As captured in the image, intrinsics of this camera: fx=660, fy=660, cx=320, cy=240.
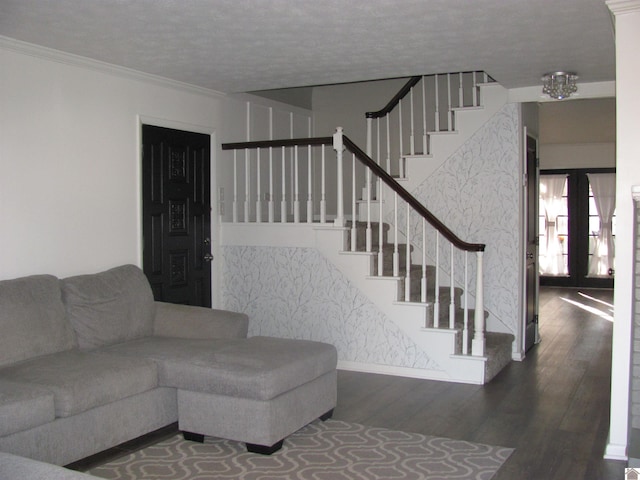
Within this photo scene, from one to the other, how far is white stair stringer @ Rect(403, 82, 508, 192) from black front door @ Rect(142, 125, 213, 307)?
72.3 inches

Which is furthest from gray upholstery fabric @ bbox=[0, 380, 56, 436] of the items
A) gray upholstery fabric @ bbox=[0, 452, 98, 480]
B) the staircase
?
the staircase

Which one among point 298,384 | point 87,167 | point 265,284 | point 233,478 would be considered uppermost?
point 87,167

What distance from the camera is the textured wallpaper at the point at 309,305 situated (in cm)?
516

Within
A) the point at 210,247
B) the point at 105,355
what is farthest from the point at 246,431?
the point at 210,247

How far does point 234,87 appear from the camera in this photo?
18.2 feet

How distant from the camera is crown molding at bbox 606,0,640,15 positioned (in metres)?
3.17

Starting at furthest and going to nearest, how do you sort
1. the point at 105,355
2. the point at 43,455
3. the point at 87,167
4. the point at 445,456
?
the point at 87,167, the point at 105,355, the point at 445,456, the point at 43,455

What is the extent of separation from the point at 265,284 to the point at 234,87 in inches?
66.6

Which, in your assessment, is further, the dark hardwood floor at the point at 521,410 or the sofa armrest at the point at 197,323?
the sofa armrest at the point at 197,323

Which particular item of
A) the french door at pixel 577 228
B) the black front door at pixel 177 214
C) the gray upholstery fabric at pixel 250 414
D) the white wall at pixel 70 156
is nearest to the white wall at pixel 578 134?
the french door at pixel 577 228

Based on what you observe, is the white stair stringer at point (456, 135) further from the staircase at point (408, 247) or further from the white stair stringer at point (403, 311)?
the white stair stringer at point (403, 311)

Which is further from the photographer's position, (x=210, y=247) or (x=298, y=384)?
(x=210, y=247)

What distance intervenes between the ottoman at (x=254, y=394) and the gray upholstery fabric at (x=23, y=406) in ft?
2.48

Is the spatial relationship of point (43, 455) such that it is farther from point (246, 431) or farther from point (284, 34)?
point (284, 34)
